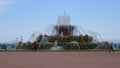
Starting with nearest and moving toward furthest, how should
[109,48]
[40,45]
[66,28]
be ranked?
1. [109,48]
2. [40,45]
3. [66,28]

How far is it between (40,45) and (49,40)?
4.26 m

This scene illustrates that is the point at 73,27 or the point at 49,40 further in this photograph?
the point at 73,27

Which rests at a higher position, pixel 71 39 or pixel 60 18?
pixel 60 18
